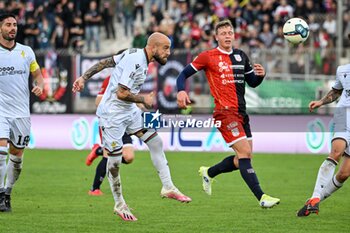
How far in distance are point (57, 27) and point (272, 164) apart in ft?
43.5

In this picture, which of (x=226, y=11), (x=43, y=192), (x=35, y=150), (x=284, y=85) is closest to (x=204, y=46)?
(x=226, y=11)

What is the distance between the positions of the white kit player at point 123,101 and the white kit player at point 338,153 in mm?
1759

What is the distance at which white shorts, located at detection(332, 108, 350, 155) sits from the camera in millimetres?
11758

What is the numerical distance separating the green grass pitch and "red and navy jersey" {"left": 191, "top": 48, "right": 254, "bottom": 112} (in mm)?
1567

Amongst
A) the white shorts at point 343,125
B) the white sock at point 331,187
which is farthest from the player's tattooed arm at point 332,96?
the white sock at point 331,187

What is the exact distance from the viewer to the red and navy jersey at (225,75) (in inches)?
511

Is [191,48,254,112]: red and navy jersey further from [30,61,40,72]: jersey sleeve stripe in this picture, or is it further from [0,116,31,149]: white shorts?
[0,116,31,149]: white shorts

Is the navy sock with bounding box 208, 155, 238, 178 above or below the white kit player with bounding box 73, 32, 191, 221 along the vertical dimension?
below

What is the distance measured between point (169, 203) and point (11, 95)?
9.91 feet

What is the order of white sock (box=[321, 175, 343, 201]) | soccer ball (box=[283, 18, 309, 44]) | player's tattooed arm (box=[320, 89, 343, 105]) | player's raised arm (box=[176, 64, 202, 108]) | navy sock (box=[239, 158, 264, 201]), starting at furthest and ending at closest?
soccer ball (box=[283, 18, 309, 44])
navy sock (box=[239, 158, 264, 201])
player's tattooed arm (box=[320, 89, 343, 105])
white sock (box=[321, 175, 343, 201])
player's raised arm (box=[176, 64, 202, 108])

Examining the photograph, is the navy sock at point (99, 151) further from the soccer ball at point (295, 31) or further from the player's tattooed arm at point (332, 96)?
the player's tattooed arm at point (332, 96)

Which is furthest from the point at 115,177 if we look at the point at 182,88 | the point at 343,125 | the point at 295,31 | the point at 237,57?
the point at 295,31

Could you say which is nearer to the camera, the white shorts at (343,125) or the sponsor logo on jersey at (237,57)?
the white shorts at (343,125)

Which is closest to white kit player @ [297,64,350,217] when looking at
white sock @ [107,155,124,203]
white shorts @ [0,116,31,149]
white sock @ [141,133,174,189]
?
white sock @ [141,133,174,189]
